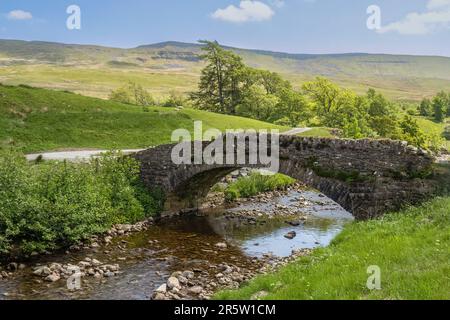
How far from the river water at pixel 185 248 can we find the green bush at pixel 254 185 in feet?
4.99

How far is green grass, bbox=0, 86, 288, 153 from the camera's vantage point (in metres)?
36.8

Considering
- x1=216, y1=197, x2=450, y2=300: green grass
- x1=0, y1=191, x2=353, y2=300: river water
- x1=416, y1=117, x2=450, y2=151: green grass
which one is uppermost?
x1=216, y1=197, x2=450, y2=300: green grass

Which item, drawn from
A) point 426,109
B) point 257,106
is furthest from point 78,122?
point 426,109

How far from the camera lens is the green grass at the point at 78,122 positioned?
36.8 m

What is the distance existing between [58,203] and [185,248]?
5.52 metres

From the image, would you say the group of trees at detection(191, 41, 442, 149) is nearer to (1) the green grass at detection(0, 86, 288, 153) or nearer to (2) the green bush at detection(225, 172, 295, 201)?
(1) the green grass at detection(0, 86, 288, 153)

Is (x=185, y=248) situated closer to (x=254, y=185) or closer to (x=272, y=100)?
(x=254, y=185)

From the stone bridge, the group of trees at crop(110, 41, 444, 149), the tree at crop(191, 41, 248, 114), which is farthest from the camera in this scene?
the tree at crop(191, 41, 248, 114)

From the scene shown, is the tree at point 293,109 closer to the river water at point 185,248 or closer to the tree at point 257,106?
the tree at point 257,106

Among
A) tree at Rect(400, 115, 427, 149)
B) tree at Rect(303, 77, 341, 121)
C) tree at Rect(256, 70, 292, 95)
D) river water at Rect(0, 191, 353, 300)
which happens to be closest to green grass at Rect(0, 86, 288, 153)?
river water at Rect(0, 191, 353, 300)

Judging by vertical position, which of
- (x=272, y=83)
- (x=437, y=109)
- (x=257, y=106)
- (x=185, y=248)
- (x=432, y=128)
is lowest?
(x=185, y=248)

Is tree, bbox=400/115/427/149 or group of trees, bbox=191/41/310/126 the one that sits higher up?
group of trees, bbox=191/41/310/126

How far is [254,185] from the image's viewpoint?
31922mm

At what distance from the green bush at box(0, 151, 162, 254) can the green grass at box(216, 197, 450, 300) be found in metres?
9.13
